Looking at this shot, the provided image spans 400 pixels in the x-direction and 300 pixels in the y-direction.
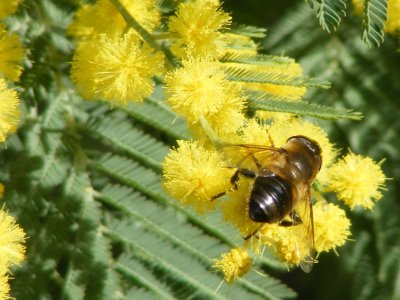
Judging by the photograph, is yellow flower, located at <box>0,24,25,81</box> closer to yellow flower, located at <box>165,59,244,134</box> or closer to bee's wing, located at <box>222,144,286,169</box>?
yellow flower, located at <box>165,59,244,134</box>

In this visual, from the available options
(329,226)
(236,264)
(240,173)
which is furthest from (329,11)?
(236,264)

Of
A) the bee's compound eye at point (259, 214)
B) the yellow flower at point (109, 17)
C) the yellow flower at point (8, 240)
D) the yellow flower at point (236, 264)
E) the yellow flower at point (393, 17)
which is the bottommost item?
the yellow flower at point (8, 240)

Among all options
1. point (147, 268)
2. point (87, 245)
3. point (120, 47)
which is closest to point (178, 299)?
point (147, 268)

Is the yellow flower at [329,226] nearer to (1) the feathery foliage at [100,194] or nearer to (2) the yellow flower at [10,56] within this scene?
(1) the feathery foliage at [100,194]

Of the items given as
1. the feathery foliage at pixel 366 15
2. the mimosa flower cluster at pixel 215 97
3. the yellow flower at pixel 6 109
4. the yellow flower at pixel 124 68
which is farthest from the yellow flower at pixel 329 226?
the yellow flower at pixel 6 109

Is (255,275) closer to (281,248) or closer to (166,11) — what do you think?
(281,248)

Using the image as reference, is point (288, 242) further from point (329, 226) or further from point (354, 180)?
point (354, 180)

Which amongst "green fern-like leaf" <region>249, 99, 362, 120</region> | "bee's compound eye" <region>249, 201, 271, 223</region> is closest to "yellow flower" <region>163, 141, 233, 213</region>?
"bee's compound eye" <region>249, 201, 271, 223</region>
